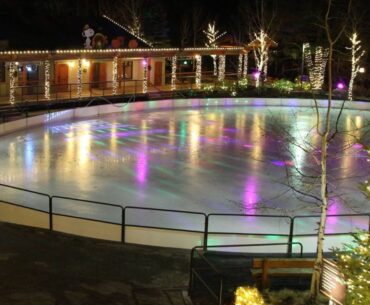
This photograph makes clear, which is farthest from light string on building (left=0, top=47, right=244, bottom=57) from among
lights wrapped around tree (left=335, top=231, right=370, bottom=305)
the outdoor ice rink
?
lights wrapped around tree (left=335, top=231, right=370, bottom=305)

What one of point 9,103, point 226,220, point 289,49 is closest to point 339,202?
point 226,220

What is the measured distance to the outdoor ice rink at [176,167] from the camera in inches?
519

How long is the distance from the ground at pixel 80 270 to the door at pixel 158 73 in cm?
2810

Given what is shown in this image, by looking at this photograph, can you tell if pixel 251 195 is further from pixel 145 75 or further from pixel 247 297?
pixel 145 75

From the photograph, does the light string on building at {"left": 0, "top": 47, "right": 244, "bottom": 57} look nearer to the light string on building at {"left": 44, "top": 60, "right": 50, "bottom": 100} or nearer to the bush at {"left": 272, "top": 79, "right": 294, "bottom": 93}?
the light string on building at {"left": 44, "top": 60, "right": 50, "bottom": 100}

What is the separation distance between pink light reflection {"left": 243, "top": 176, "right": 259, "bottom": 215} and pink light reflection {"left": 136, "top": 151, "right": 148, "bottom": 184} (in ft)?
8.55

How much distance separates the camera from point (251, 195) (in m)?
14.4

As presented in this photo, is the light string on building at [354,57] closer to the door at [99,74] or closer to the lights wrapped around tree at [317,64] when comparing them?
the lights wrapped around tree at [317,64]

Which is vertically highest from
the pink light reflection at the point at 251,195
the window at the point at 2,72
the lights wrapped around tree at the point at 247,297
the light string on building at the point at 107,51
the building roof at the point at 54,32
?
the building roof at the point at 54,32

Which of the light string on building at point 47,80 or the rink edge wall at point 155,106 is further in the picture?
the light string on building at point 47,80

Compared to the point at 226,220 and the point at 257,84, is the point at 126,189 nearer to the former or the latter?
the point at 226,220

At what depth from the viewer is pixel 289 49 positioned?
147 feet

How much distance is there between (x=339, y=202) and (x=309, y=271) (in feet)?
20.0

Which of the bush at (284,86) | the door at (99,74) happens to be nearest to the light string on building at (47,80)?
the door at (99,74)
